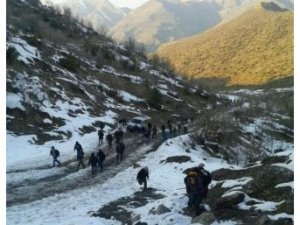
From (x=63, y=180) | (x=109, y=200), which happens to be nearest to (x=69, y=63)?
(x=63, y=180)

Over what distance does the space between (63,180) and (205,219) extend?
496 inches

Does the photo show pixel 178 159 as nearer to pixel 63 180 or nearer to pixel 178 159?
pixel 178 159

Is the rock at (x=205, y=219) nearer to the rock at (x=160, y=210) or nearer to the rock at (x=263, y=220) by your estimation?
the rock at (x=263, y=220)

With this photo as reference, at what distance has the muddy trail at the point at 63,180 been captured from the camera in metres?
23.5

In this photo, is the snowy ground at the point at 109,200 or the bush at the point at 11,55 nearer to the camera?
the snowy ground at the point at 109,200

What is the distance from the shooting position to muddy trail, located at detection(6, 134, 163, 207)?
77.1 ft

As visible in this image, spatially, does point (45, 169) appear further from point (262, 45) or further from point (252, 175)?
point (262, 45)

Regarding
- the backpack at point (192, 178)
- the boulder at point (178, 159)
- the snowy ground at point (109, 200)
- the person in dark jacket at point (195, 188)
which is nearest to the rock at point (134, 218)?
the snowy ground at point (109, 200)

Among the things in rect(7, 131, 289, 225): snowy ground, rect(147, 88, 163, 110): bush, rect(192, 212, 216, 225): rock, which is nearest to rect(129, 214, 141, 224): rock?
rect(7, 131, 289, 225): snowy ground

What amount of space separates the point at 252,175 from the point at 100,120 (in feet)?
102

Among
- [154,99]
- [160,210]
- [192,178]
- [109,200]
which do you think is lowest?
[109,200]

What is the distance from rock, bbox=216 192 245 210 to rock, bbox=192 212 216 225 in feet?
2.98

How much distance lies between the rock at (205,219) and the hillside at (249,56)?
12866 cm

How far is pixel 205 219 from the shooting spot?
55.5ft
